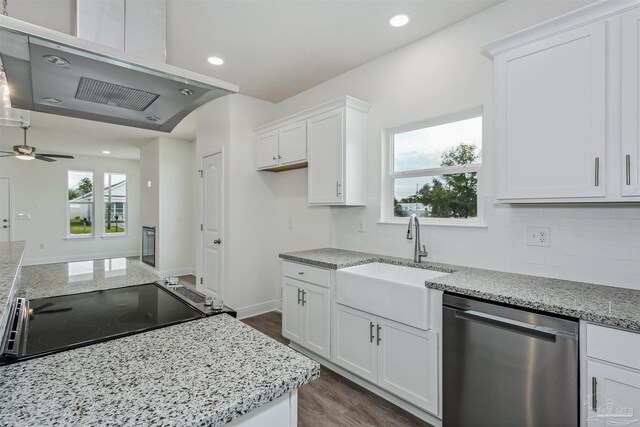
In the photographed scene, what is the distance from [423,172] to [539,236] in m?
1.00

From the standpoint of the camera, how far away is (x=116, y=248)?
8.55m

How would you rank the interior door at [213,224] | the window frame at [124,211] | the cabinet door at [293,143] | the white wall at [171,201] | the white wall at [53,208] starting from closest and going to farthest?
the cabinet door at [293,143] < the interior door at [213,224] < the white wall at [171,201] < the white wall at [53,208] < the window frame at [124,211]

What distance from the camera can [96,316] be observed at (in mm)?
1265

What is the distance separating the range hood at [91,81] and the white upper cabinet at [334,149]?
1.49 meters

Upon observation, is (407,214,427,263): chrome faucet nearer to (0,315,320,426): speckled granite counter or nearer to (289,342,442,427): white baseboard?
(289,342,442,427): white baseboard

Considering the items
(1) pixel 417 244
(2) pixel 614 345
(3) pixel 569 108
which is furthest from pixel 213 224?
(2) pixel 614 345

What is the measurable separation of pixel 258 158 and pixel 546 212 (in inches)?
118

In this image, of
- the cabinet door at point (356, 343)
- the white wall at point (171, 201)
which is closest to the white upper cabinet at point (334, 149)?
the cabinet door at point (356, 343)

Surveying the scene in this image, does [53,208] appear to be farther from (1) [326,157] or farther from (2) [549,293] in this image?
(2) [549,293]

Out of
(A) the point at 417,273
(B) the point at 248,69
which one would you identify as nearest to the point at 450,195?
(A) the point at 417,273

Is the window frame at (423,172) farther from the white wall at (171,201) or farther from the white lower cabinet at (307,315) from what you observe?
the white wall at (171,201)

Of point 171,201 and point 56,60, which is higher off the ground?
point 56,60

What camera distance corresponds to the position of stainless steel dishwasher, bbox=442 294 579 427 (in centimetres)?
142

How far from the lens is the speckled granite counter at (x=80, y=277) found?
1.63 meters
